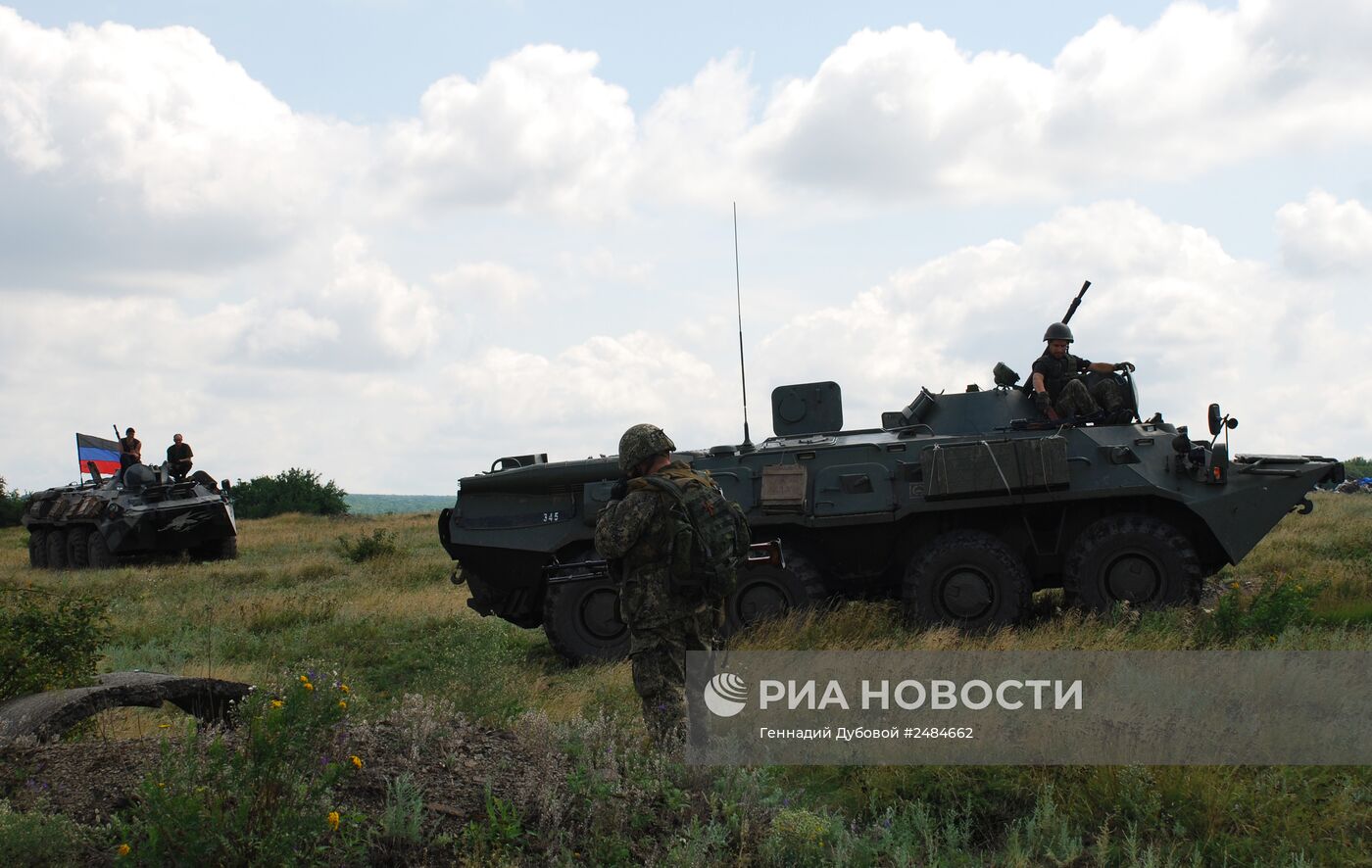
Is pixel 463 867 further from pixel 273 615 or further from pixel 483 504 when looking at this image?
pixel 273 615

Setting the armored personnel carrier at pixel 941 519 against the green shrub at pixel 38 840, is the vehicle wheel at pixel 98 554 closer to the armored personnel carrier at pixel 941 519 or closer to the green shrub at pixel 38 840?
the armored personnel carrier at pixel 941 519

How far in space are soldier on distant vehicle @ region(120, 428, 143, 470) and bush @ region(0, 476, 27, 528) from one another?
21.3m

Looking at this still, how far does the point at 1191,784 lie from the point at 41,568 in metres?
23.0

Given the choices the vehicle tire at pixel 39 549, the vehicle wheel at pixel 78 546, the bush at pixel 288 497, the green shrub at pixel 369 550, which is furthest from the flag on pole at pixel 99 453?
the bush at pixel 288 497

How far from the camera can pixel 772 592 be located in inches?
388

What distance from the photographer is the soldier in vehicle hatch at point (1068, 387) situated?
34.2 feet

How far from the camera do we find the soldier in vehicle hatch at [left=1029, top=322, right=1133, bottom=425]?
1042 cm

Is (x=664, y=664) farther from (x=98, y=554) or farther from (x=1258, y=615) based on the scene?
(x=98, y=554)

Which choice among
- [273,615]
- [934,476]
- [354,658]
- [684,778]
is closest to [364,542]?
[273,615]

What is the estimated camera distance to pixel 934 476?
9703mm

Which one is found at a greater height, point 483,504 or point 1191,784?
point 483,504

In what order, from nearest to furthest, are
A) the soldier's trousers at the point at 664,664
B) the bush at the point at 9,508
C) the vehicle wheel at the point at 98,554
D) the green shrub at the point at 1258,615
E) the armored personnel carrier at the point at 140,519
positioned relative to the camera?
1. the soldier's trousers at the point at 664,664
2. the green shrub at the point at 1258,615
3. the armored personnel carrier at the point at 140,519
4. the vehicle wheel at the point at 98,554
5. the bush at the point at 9,508

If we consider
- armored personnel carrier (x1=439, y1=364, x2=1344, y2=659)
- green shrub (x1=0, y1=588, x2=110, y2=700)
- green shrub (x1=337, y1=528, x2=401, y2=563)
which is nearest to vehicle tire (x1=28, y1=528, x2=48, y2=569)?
green shrub (x1=337, y1=528, x2=401, y2=563)

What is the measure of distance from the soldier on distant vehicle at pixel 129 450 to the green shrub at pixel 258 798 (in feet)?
64.5
